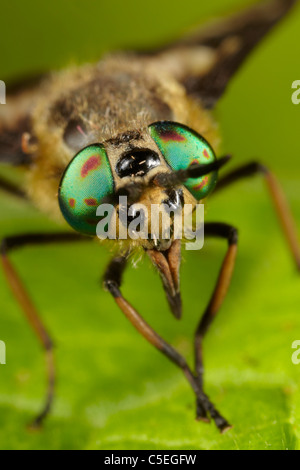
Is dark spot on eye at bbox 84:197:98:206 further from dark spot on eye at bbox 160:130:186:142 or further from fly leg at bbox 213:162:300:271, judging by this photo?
fly leg at bbox 213:162:300:271

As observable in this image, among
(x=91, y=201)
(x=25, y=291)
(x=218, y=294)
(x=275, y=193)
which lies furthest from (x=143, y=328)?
(x=275, y=193)

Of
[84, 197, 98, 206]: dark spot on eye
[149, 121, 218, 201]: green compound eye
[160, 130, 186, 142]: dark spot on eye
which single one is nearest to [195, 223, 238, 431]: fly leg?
[149, 121, 218, 201]: green compound eye

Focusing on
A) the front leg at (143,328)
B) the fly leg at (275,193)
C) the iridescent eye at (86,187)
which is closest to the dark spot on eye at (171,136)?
the iridescent eye at (86,187)

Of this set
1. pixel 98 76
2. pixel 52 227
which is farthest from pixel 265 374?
pixel 52 227

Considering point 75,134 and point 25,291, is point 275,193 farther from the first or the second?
point 25,291

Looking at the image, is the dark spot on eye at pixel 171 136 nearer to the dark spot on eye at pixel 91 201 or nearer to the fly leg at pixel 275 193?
the dark spot on eye at pixel 91 201

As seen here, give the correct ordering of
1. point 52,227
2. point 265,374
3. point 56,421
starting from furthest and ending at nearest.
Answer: point 52,227 → point 56,421 → point 265,374
